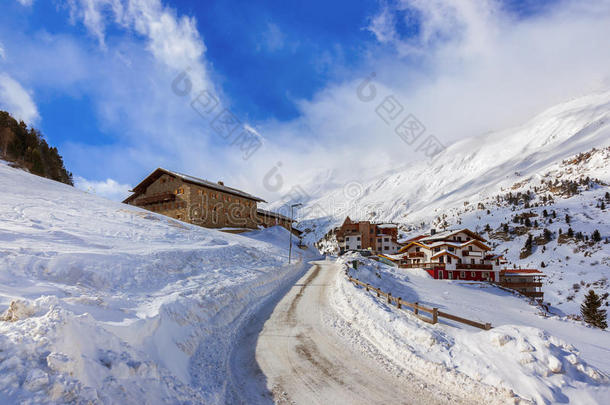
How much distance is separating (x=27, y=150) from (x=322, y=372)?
63.2 meters

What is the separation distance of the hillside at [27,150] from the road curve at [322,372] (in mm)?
50542

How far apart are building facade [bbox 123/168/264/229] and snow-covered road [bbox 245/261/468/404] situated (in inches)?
1552

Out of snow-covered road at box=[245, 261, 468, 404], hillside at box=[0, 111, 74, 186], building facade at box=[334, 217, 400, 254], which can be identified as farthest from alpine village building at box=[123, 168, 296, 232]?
building facade at box=[334, 217, 400, 254]

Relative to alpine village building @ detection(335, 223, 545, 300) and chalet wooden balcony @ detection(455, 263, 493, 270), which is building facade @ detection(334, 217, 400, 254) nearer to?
alpine village building @ detection(335, 223, 545, 300)

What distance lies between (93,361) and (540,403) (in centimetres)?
1165

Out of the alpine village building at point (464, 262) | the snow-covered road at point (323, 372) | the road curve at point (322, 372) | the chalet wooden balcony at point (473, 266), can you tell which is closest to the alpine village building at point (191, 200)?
the alpine village building at point (464, 262)

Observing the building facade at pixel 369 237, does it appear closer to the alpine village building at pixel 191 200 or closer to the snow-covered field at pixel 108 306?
the alpine village building at pixel 191 200

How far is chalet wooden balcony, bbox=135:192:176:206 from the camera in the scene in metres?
51.7

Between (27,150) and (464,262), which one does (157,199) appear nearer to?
(27,150)

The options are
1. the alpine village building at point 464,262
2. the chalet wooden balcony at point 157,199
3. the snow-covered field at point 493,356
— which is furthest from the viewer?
the alpine village building at point 464,262

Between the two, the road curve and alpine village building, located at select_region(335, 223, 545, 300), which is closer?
the road curve

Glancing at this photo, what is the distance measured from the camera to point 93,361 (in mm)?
6203

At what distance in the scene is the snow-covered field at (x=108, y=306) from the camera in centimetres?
568

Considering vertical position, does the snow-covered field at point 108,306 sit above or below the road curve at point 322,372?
above
